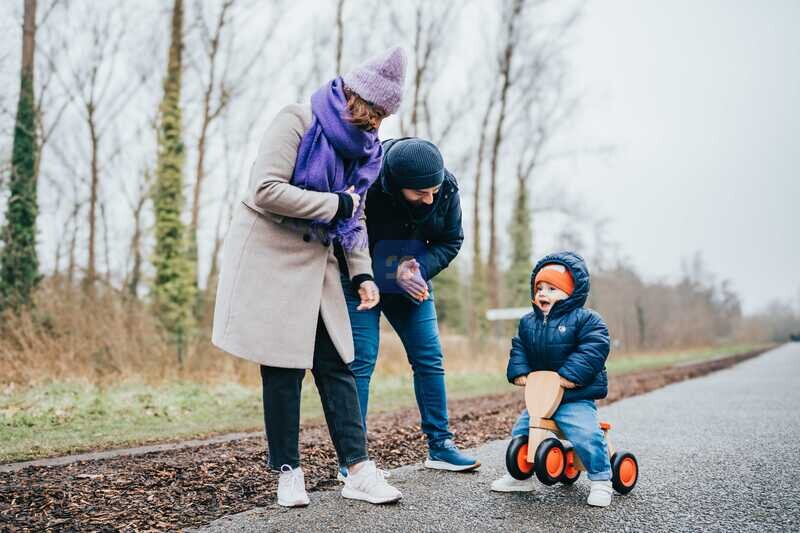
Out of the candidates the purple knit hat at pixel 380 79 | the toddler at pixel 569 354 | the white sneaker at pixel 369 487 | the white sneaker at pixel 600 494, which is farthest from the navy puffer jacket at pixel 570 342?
the purple knit hat at pixel 380 79

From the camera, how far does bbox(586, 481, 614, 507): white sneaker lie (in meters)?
3.08

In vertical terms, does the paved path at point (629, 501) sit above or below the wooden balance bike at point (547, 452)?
below

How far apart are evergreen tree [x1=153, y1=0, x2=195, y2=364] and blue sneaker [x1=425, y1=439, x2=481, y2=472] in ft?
30.0

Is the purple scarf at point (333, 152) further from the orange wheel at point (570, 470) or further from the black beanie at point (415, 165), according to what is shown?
the orange wheel at point (570, 470)

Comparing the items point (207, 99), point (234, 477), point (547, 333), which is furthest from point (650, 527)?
point (207, 99)

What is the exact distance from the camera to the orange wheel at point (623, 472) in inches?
129

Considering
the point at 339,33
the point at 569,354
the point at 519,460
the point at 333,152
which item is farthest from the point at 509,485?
the point at 339,33

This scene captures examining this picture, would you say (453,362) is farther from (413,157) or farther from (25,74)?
(413,157)

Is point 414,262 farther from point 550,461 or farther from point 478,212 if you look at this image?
point 478,212

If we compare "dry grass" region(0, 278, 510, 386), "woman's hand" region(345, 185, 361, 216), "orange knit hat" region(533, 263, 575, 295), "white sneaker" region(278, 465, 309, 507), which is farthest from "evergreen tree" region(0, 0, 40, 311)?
"orange knit hat" region(533, 263, 575, 295)

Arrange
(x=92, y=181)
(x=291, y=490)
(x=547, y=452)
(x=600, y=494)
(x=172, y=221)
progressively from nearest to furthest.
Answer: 1. (x=291, y=490)
2. (x=600, y=494)
3. (x=547, y=452)
4. (x=172, y=221)
5. (x=92, y=181)

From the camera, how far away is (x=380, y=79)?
2.97 m

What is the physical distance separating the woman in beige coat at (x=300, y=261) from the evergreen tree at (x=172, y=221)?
9.62 meters

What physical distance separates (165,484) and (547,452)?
6.05 ft
